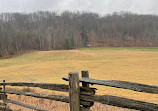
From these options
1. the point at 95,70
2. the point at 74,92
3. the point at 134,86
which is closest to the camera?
the point at 134,86

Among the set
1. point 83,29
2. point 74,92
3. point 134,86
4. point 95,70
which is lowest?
point 95,70

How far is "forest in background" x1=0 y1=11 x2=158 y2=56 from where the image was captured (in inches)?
3578

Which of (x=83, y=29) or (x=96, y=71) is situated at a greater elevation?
(x=83, y=29)

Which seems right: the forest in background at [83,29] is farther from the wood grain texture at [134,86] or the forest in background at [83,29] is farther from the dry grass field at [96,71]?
the wood grain texture at [134,86]

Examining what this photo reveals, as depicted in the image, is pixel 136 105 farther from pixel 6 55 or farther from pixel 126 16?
pixel 126 16

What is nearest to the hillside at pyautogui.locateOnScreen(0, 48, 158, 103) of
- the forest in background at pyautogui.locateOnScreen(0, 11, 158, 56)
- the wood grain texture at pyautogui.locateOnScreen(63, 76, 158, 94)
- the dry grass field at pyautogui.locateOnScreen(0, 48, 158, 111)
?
the dry grass field at pyautogui.locateOnScreen(0, 48, 158, 111)

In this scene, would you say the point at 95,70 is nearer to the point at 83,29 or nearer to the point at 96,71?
the point at 96,71

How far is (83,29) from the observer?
125750mm

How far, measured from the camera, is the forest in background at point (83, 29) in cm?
9088

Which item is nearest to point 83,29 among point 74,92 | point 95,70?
point 95,70

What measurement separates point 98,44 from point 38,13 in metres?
63.5

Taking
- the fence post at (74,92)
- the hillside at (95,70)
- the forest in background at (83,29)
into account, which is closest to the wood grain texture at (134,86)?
the fence post at (74,92)

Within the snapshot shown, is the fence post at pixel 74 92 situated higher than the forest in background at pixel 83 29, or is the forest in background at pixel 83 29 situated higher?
the forest in background at pixel 83 29

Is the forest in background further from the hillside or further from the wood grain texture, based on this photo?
the wood grain texture
